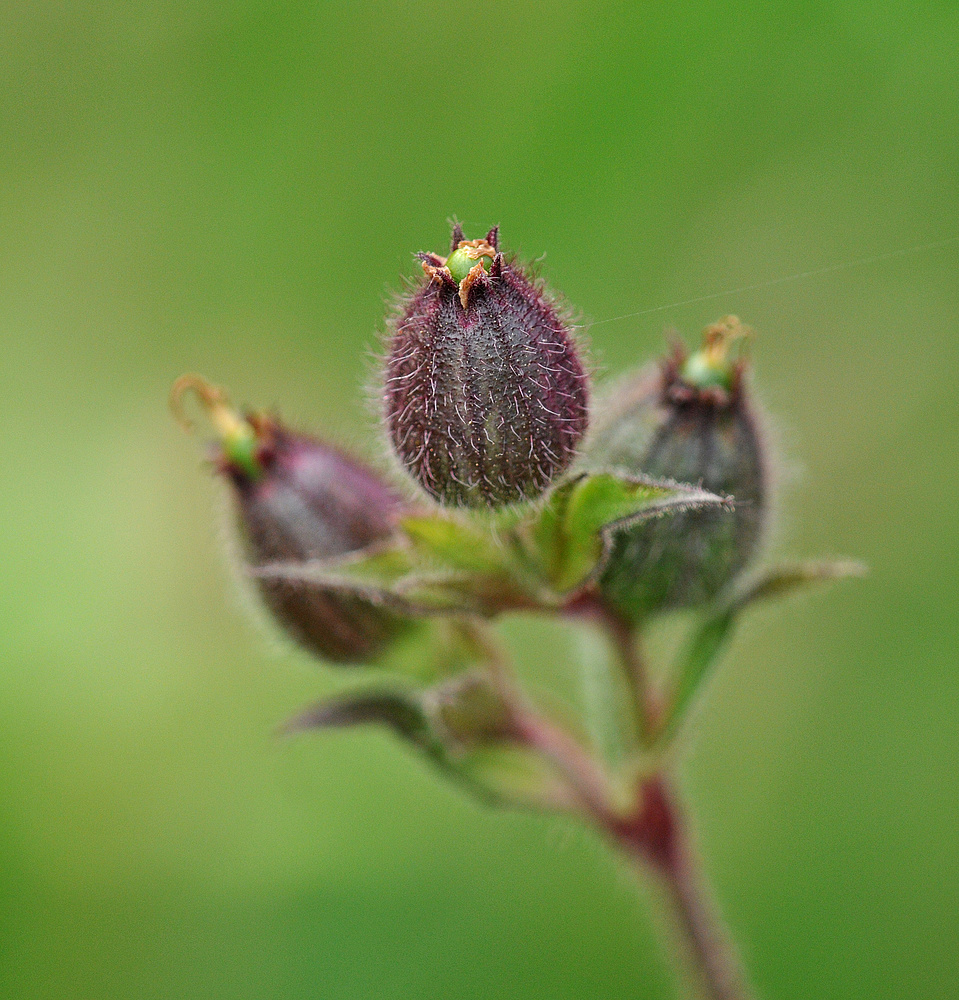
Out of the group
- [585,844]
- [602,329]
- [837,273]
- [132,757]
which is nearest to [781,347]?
[837,273]

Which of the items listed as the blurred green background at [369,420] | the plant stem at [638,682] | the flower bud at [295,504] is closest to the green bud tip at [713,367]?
the plant stem at [638,682]

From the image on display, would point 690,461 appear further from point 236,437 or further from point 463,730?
point 236,437

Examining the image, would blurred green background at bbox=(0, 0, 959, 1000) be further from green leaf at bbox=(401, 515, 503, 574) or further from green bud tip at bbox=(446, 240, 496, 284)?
green bud tip at bbox=(446, 240, 496, 284)

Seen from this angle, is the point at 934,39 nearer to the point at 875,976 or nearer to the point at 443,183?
the point at 443,183

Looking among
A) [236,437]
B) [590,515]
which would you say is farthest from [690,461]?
[236,437]

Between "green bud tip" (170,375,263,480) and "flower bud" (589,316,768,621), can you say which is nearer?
"flower bud" (589,316,768,621)

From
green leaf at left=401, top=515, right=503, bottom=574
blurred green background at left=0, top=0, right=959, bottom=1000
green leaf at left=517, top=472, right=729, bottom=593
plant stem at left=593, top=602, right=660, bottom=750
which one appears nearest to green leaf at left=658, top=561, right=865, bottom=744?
plant stem at left=593, top=602, right=660, bottom=750

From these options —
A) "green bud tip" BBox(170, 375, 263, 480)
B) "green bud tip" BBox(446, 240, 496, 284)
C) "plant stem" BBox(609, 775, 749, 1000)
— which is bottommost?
"plant stem" BBox(609, 775, 749, 1000)
